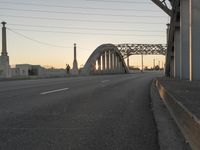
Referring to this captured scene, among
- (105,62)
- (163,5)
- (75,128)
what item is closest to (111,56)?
(105,62)

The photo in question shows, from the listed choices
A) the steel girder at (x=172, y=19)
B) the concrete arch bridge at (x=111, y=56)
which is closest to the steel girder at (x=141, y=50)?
the concrete arch bridge at (x=111, y=56)

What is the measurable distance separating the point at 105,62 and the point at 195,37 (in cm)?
6955

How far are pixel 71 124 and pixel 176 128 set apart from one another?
2.12 metres

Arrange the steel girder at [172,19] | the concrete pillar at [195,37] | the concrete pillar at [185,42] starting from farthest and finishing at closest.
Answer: the steel girder at [172,19]
the concrete pillar at [185,42]
the concrete pillar at [195,37]

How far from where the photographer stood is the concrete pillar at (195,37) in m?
20.1

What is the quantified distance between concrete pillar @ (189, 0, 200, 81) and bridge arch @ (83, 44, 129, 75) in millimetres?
52087

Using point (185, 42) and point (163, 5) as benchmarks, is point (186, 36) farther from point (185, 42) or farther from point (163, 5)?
point (163, 5)

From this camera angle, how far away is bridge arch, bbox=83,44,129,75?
7662cm

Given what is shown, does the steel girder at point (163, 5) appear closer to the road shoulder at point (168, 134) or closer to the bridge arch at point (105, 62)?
the road shoulder at point (168, 134)

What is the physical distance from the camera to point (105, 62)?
89750 mm

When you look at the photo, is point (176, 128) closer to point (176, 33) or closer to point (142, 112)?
point (142, 112)

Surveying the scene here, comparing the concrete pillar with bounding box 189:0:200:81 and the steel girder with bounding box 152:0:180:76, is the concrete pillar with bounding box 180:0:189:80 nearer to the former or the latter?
the steel girder with bounding box 152:0:180:76

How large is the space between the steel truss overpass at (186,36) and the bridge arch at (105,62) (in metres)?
36.5

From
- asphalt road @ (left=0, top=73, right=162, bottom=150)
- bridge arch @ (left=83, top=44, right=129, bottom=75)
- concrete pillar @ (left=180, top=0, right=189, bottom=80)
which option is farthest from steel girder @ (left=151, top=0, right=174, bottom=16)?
bridge arch @ (left=83, top=44, right=129, bottom=75)
